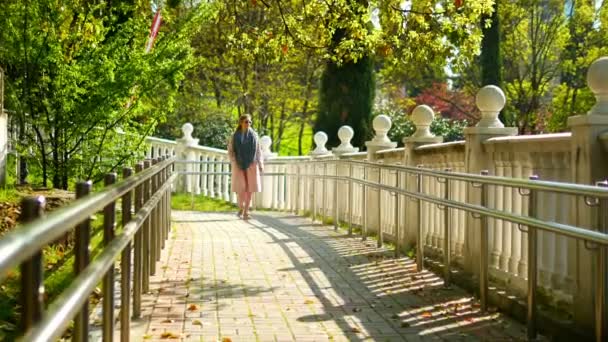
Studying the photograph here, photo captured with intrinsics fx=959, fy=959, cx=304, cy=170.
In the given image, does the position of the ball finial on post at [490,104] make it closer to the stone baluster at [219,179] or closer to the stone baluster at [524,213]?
the stone baluster at [524,213]

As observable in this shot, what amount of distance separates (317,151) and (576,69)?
16.7m

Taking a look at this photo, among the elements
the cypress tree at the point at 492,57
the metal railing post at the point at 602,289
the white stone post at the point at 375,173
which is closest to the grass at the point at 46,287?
the metal railing post at the point at 602,289

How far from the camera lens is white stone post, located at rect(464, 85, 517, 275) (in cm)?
831

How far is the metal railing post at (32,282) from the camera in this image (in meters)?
1.99

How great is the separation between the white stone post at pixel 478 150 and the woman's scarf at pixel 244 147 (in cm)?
840

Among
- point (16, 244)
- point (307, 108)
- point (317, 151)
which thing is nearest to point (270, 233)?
point (317, 151)

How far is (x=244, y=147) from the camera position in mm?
16891

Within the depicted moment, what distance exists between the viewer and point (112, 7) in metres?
12.8

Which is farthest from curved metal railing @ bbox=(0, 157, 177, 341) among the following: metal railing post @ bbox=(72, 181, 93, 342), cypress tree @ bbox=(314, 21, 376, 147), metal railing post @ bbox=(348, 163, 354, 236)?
cypress tree @ bbox=(314, 21, 376, 147)

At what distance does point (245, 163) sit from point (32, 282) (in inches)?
588

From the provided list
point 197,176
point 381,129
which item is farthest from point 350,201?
point 197,176

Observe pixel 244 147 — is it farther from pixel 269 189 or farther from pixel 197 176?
pixel 197 176

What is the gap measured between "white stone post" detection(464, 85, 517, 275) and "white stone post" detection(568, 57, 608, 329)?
197cm

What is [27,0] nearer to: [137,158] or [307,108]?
[137,158]
